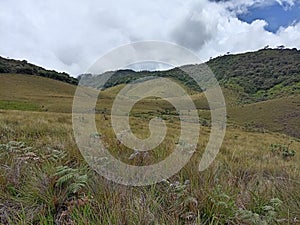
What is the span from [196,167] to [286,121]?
9103 centimetres

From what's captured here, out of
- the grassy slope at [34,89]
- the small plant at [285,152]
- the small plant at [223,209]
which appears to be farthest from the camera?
the grassy slope at [34,89]

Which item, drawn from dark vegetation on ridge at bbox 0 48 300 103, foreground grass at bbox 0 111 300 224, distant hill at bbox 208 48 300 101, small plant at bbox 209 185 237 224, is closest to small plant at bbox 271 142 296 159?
foreground grass at bbox 0 111 300 224

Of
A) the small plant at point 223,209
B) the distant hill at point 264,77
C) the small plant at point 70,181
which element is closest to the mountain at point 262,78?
the distant hill at point 264,77

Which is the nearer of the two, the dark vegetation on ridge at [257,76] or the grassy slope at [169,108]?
the grassy slope at [169,108]

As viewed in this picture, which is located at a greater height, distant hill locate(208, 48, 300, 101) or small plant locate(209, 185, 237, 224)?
distant hill locate(208, 48, 300, 101)

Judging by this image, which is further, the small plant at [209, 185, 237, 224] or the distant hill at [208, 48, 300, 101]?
the distant hill at [208, 48, 300, 101]

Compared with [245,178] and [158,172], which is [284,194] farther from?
[158,172]

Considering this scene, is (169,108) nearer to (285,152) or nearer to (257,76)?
(285,152)

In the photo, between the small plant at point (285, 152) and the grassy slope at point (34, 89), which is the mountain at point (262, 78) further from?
the small plant at point (285, 152)

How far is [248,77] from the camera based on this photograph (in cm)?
17088

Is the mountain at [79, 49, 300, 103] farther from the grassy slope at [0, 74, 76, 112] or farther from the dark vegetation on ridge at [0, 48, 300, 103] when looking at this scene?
the grassy slope at [0, 74, 76, 112]

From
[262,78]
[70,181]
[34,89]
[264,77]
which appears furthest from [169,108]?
[70,181]

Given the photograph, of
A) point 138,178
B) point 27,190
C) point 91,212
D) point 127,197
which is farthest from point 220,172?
point 27,190

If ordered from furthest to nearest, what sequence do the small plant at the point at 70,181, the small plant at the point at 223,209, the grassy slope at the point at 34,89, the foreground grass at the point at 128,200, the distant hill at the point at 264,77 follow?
1. the distant hill at the point at 264,77
2. the grassy slope at the point at 34,89
3. the small plant at the point at 70,181
4. the small plant at the point at 223,209
5. the foreground grass at the point at 128,200
